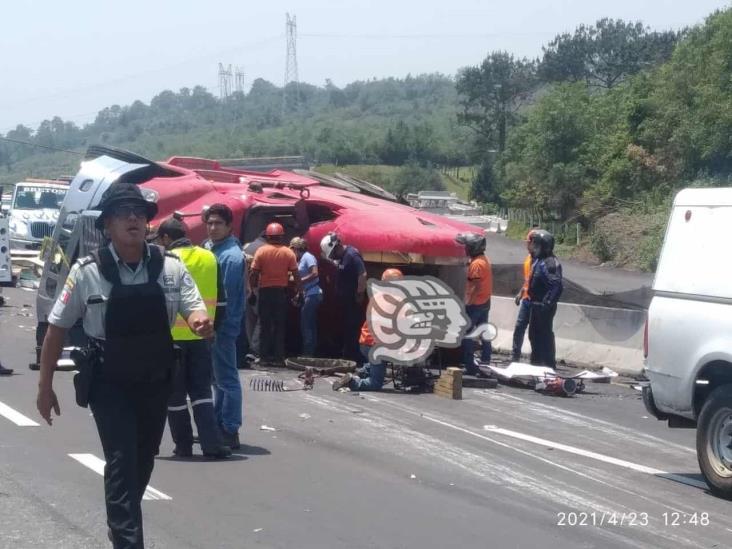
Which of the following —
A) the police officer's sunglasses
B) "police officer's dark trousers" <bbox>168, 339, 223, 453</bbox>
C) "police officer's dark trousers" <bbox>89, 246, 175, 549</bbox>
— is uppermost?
the police officer's sunglasses

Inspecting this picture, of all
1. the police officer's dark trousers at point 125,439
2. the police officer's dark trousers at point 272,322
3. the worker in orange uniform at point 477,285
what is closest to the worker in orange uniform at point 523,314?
the worker in orange uniform at point 477,285

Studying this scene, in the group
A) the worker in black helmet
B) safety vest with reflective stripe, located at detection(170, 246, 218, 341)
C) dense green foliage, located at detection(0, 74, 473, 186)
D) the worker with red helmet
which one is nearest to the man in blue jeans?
safety vest with reflective stripe, located at detection(170, 246, 218, 341)

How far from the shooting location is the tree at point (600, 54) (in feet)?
336

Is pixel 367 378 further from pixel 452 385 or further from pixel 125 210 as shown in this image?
pixel 125 210

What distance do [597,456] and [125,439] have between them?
5468 mm

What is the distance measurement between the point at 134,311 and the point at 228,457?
375 centimetres

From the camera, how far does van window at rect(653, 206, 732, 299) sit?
28.2 ft

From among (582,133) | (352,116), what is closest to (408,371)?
(582,133)

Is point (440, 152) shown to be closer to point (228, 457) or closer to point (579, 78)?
point (579, 78)

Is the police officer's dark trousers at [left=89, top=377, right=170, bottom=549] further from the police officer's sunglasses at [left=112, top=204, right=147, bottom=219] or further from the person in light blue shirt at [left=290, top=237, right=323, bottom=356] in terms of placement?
the person in light blue shirt at [left=290, top=237, right=323, bottom=356]

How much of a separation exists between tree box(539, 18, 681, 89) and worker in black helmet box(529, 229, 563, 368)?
8961 cm

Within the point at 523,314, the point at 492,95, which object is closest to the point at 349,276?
the point at 523,314

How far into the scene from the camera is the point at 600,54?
10406cm

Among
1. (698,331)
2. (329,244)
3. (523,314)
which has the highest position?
(329,244)
